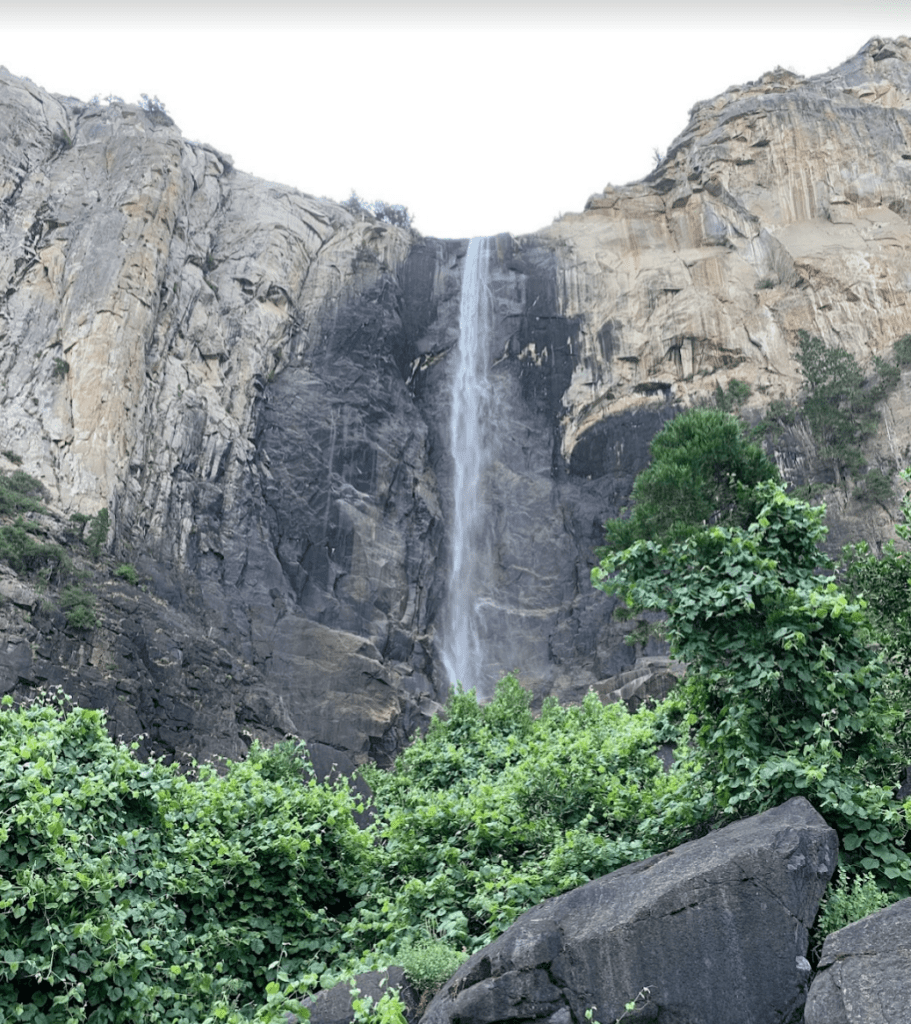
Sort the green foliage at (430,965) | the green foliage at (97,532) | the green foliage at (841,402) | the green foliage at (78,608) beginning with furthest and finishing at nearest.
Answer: the green foliage at (841,402) → the green foliage at (97,532) → the green foliage at (78,608) → the green foliage at (430,965)

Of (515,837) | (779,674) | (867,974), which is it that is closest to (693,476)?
(515,837)

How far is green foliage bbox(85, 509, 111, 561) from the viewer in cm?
3259

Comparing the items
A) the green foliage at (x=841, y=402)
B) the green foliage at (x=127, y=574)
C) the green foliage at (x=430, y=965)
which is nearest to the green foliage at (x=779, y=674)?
the green foliage at (x=430, y=965)

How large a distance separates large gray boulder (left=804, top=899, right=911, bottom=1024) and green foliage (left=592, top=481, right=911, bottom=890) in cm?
143

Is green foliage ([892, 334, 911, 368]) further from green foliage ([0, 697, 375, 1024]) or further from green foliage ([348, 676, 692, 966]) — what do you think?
green foliage ([0, 697, 375, 1024])

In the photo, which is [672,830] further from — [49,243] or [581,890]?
[49,243]

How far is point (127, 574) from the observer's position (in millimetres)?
32406

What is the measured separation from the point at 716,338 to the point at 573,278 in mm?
9446

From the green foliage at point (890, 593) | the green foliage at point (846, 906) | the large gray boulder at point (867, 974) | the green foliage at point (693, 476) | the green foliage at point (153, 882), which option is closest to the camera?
the large gray boulder at point (867, 974)

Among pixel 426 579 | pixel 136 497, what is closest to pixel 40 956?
pixel 136 497

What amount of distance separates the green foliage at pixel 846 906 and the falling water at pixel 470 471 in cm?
3269

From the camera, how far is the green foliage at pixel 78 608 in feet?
93.6

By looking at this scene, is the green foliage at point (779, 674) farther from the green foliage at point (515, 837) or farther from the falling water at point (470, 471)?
the falling water at point (470, 471)

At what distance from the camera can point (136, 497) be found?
37.0m
